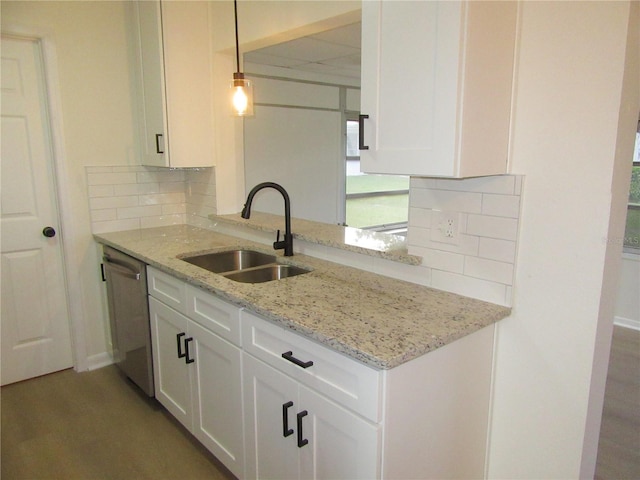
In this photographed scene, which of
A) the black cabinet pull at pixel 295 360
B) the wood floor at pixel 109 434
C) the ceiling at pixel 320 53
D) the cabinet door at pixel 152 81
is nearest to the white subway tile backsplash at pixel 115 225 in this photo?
the cabinet door at pixel 152 81

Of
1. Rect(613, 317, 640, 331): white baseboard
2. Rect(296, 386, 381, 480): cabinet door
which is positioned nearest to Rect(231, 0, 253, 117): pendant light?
Rect(296, 386, 381, 480): cabinet door

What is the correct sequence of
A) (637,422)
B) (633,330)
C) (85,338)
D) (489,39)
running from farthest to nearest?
(633,330) < (85,338) < (637,422) < (489,39)

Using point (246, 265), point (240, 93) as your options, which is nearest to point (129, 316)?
point (246, 265)

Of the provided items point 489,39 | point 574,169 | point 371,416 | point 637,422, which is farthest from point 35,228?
point 637,422

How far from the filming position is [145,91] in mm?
2896

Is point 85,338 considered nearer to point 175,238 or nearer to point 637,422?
point 175,238

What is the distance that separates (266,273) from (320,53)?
2244mm

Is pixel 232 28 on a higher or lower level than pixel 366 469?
higher

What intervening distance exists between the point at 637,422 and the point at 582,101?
2035 millimetres

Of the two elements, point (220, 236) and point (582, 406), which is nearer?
point (582, 406)

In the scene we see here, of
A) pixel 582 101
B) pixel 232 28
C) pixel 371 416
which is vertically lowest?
pixel 371 416

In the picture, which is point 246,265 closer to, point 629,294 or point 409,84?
point 409,84

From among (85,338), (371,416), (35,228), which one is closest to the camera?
(371,416)

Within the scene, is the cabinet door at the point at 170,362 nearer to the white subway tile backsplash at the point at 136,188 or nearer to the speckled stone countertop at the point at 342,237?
the speckled stone countertop at the point at 342,237
